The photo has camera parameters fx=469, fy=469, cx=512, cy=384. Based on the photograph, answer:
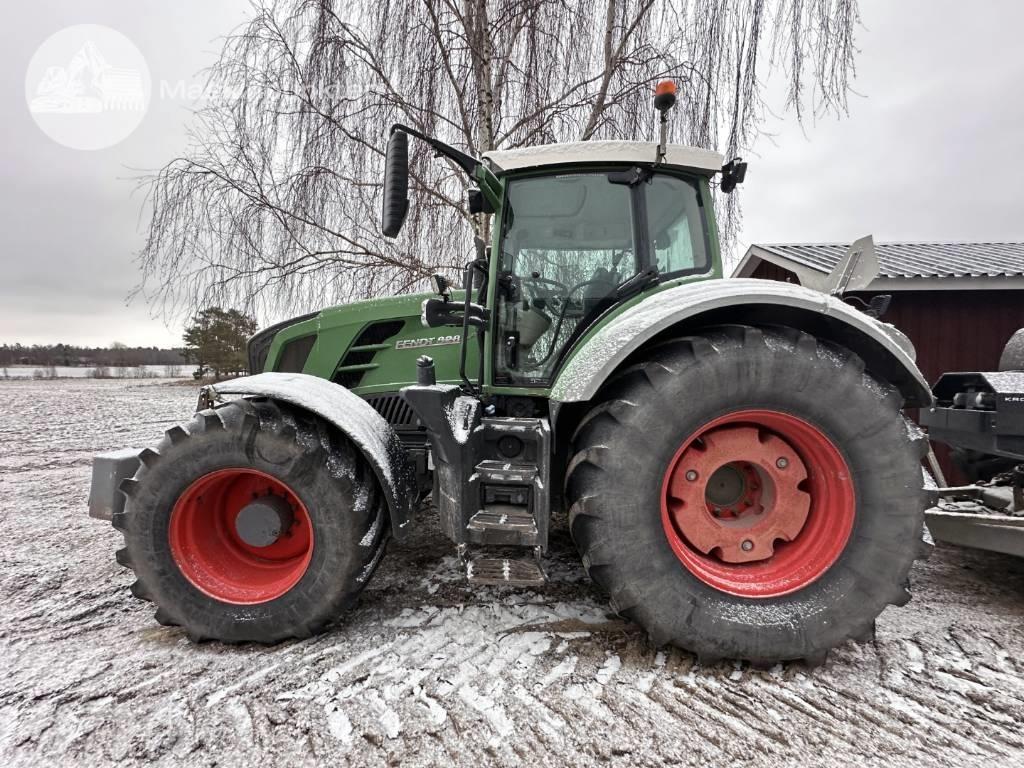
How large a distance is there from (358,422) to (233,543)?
0.80m

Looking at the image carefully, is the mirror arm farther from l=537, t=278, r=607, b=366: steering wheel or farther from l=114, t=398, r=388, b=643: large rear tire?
l=114, t=398, r=388, b=643: large rear tire

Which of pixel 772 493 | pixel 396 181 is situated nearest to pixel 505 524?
pixel 772 493

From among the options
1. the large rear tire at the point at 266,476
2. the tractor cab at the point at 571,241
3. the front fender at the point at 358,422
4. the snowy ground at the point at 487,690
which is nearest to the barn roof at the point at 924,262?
the tractor cab at the point at 571,241

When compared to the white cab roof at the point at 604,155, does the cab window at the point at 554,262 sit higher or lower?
lower

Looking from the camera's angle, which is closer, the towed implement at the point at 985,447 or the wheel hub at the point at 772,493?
the wheel hub at the point at 772,493

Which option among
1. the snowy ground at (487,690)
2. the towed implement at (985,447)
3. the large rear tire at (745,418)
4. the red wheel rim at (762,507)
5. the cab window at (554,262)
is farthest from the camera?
the cab window at (554,262)

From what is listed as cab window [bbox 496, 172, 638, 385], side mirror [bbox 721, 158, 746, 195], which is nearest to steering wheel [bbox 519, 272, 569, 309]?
cab window [bbox 496, 172, 638, 385]

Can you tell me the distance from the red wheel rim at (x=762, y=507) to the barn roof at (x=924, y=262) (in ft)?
8.17

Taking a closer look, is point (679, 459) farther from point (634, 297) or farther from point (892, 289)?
point (892, 289)

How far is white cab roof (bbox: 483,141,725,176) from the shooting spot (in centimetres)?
216

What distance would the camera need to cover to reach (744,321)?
6.26ft

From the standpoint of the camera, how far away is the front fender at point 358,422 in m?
1.82

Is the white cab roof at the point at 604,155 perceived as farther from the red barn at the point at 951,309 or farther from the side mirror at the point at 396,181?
the red barn at the point at 951,309

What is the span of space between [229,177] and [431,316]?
12.3 ft
